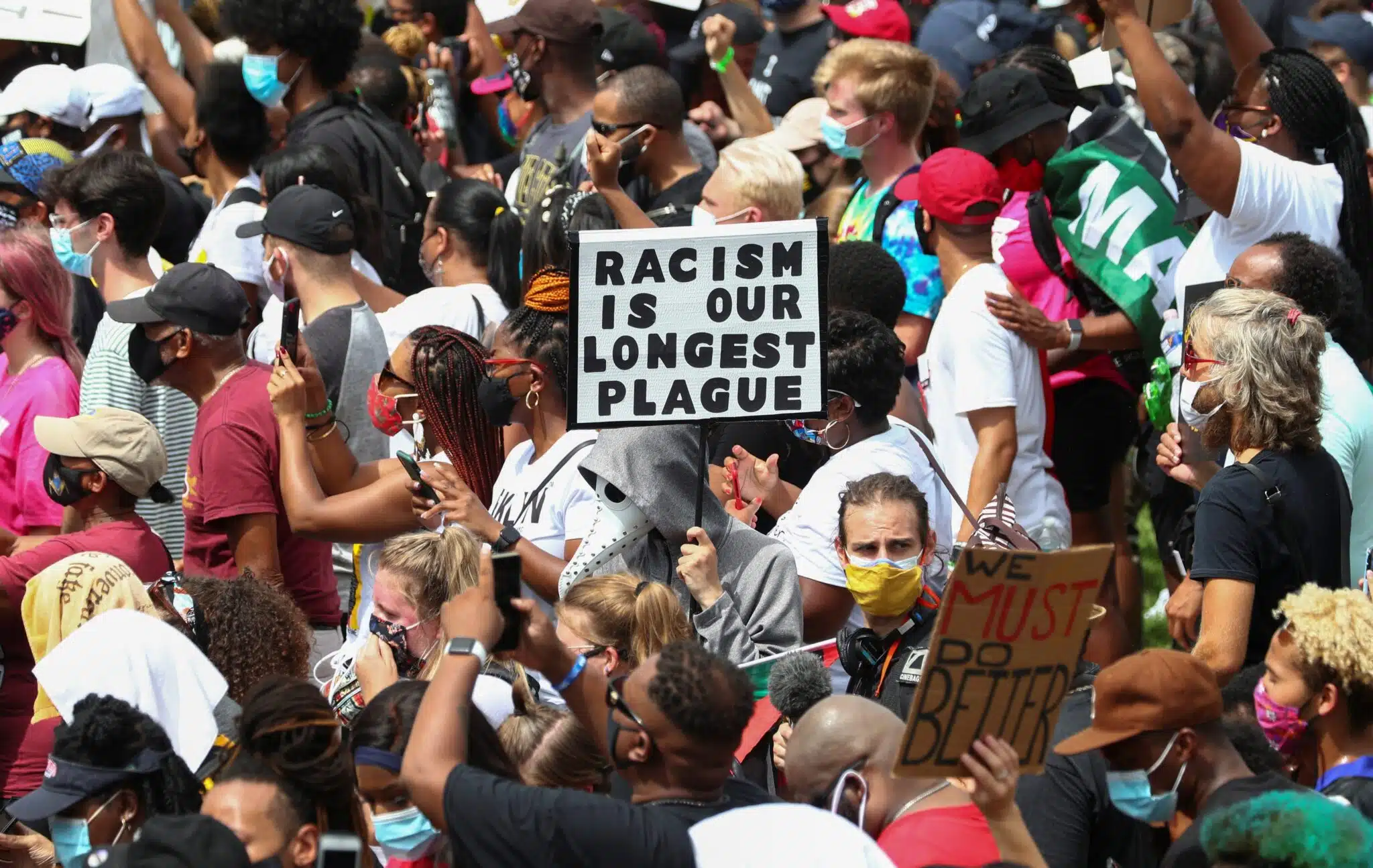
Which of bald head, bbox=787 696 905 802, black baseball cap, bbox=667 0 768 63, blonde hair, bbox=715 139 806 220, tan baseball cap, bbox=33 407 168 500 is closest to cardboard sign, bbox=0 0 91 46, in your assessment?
black baseball cap, bbox=667 0 768 63

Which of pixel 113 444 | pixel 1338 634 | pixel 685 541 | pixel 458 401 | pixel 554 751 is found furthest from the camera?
pixel 458 401

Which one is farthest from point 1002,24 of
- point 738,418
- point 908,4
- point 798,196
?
point 738,418

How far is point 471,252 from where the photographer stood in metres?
7.48

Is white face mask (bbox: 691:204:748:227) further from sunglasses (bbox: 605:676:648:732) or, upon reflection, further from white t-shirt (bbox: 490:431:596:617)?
sunglasses (bbox: 605:676:648:732)

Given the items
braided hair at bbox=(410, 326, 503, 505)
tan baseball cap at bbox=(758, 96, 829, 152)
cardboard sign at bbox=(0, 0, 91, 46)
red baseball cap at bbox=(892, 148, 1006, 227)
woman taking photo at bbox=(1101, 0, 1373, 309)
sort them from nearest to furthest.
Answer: braided hair at bbox=(410, 326, 503, 505) < woman taking photo at bbox=(1101, 0, 1373, 309) < red baseball cap at bbox=(892, 148, 1006, 227) < tan baseball cap at bbox=(758, 96, 829, 152) < cardboard sign at bbox=(0, 0, 91, 46)

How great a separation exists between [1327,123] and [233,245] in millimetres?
4538

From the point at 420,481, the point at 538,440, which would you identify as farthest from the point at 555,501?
the point at 420,481

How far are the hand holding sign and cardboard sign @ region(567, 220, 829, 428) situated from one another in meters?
0.34

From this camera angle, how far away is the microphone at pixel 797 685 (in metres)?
4.55

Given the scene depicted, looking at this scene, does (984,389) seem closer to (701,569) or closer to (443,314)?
(701,569)

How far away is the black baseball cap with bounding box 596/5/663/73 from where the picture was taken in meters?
9.12

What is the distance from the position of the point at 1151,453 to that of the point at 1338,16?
253 cm

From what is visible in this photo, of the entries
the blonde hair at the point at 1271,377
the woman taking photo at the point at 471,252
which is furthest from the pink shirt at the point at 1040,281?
the blonde hair at the point at 1271,377

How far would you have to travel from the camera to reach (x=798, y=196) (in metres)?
7.28
